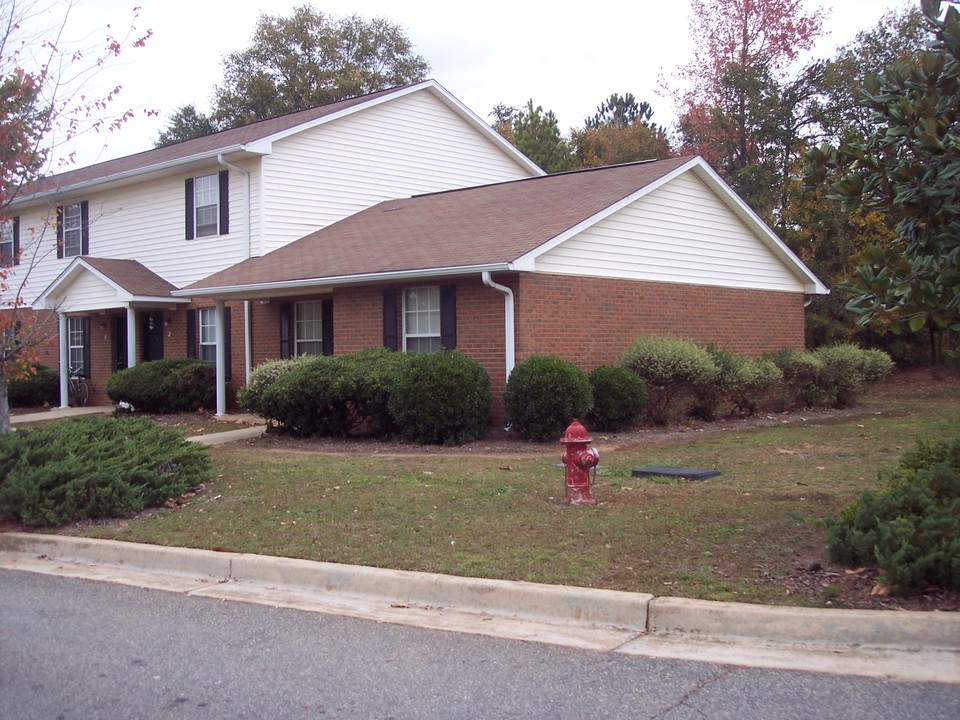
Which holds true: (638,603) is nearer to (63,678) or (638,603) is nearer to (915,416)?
(63,678)

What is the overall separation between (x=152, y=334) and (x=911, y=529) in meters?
20.3

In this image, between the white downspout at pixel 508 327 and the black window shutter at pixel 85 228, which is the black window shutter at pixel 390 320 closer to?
the white downspout at pixel 508 327

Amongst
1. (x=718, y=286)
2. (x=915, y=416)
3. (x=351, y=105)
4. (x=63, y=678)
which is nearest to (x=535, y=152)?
(x=351, y=105)

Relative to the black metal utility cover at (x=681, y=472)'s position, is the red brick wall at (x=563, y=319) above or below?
above

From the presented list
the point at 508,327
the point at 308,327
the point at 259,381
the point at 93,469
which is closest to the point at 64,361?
the point at 308,327

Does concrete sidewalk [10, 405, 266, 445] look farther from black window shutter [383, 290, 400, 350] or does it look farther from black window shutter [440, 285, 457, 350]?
black window shutter [440, 285, 457, 350]

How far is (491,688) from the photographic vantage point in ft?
17.1

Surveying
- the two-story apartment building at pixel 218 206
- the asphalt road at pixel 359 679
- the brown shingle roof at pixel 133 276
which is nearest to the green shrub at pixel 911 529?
the asphalt road at pixel 359 679

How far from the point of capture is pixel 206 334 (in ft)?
72.4

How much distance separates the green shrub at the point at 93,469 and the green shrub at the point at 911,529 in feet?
21.4

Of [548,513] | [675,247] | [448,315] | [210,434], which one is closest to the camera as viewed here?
[548,513]

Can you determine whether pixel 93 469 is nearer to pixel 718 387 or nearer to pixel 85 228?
pixel 718 387

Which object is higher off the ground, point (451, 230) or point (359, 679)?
point (451, 230)

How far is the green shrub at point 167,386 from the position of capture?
67.2 ft
